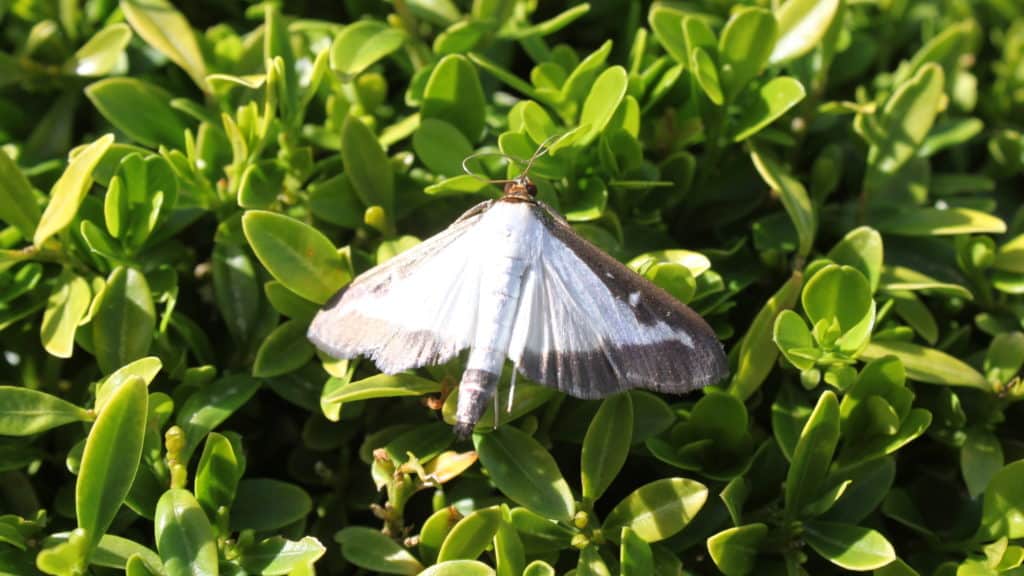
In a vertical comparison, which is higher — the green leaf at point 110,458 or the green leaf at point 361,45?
the green leaf at point 361,45

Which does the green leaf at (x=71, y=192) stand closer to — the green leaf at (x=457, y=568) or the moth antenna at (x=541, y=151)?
the moth antenna at (x=541, y=151)

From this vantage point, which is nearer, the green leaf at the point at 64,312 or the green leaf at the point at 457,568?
the green leaf at the point at 457,568

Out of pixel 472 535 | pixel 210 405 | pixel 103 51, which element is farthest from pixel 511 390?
pixel 103 51

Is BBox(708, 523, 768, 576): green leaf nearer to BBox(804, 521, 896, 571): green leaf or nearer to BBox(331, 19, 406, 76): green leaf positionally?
BBox(804, 521, 896, 571): green leaf

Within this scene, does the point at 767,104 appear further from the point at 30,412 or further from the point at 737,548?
the point at 30,412

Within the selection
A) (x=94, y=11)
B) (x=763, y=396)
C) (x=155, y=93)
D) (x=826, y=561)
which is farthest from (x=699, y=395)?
(x=94, y=11)

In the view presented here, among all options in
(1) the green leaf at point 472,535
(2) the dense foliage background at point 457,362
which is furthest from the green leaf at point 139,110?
(1) the green leaf at point 472,535

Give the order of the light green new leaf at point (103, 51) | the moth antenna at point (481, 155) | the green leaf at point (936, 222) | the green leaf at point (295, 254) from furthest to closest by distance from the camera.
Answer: the light green new leaf at point (103, 51) < the green leaf at point (936, 222) < the moth antenna at point (481, 155) < the green leaf at point (295, 254)

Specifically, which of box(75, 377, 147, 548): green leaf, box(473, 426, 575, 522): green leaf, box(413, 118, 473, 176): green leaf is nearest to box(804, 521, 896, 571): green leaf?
box(473, 426, 575, 522): green leaf
